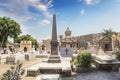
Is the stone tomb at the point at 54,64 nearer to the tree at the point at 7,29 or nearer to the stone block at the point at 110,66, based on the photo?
the stone block at the point at 110,66

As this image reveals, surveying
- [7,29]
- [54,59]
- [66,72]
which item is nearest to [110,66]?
[66,72]

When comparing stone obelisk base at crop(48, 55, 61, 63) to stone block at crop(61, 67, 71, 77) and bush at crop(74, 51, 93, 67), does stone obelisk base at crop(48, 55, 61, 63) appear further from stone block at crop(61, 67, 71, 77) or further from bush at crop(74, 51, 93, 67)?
stone block at crop(61, 67, 71, 77)

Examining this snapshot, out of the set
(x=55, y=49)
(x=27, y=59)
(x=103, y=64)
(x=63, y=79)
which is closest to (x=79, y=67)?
(x=103, y=64)

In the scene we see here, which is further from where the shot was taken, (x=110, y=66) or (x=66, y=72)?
(x=110, y=66)

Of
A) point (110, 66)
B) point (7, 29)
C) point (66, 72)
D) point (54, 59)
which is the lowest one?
point (66, 72)

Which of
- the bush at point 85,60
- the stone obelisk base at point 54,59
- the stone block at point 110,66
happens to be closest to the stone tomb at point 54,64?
the stone obelisk base at point 54,59

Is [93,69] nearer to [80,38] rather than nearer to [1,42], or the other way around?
[1,42]

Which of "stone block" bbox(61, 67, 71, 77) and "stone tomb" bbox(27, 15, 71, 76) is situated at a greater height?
"stone tomb" bbox(27, 15, 71, 76)

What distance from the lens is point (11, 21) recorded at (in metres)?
43.5

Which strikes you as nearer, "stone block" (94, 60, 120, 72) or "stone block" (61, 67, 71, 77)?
"stone block" (61, 67, 71, 77)

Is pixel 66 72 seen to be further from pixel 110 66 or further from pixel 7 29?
pixel 7 29

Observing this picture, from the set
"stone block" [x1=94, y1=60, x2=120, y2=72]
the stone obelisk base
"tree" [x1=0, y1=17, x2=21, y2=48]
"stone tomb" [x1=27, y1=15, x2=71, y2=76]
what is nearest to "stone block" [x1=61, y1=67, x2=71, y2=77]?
"stone tomb" [x1=27, y1=15, x2=71, y2=76]

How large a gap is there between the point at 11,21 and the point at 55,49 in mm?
32551

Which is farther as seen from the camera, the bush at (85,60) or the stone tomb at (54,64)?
the bush at (85,60)
